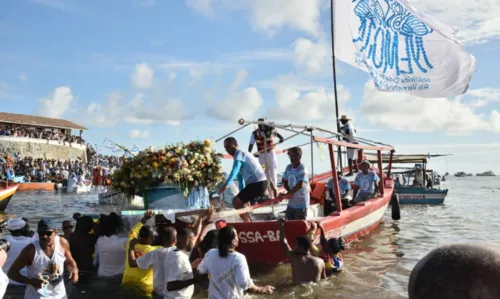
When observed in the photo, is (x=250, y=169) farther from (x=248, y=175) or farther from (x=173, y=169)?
(x=173, y=169)

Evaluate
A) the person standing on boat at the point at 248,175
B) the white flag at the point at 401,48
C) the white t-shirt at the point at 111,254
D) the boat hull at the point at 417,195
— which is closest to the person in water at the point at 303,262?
the person standing on boat at the point at 248,175

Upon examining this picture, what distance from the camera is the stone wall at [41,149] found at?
165ft

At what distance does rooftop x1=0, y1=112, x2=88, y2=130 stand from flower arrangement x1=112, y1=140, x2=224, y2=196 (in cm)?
5159

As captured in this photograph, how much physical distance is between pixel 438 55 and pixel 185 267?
1025cm

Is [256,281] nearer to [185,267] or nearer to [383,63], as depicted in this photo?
[185,267]

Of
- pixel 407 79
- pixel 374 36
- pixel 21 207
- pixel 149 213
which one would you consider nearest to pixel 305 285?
pixel 149 213

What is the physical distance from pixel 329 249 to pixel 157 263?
3.60 metres

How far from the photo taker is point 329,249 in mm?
8258

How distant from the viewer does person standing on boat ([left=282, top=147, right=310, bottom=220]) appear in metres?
8.70

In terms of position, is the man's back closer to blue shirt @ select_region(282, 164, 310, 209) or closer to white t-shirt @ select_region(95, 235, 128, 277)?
blue shirt @ select_region(282, 164, 310, 209)

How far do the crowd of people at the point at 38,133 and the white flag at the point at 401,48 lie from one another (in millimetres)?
46854

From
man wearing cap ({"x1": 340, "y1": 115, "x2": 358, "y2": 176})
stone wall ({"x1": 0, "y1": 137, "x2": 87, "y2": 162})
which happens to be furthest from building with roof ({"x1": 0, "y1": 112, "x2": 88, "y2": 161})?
man wearing cap ({"x1": 340, "y1": 115, "x2": 358, "y2": 176})

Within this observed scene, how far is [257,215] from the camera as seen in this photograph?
36.4 ft

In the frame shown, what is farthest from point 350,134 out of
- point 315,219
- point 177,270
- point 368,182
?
point 177,270
